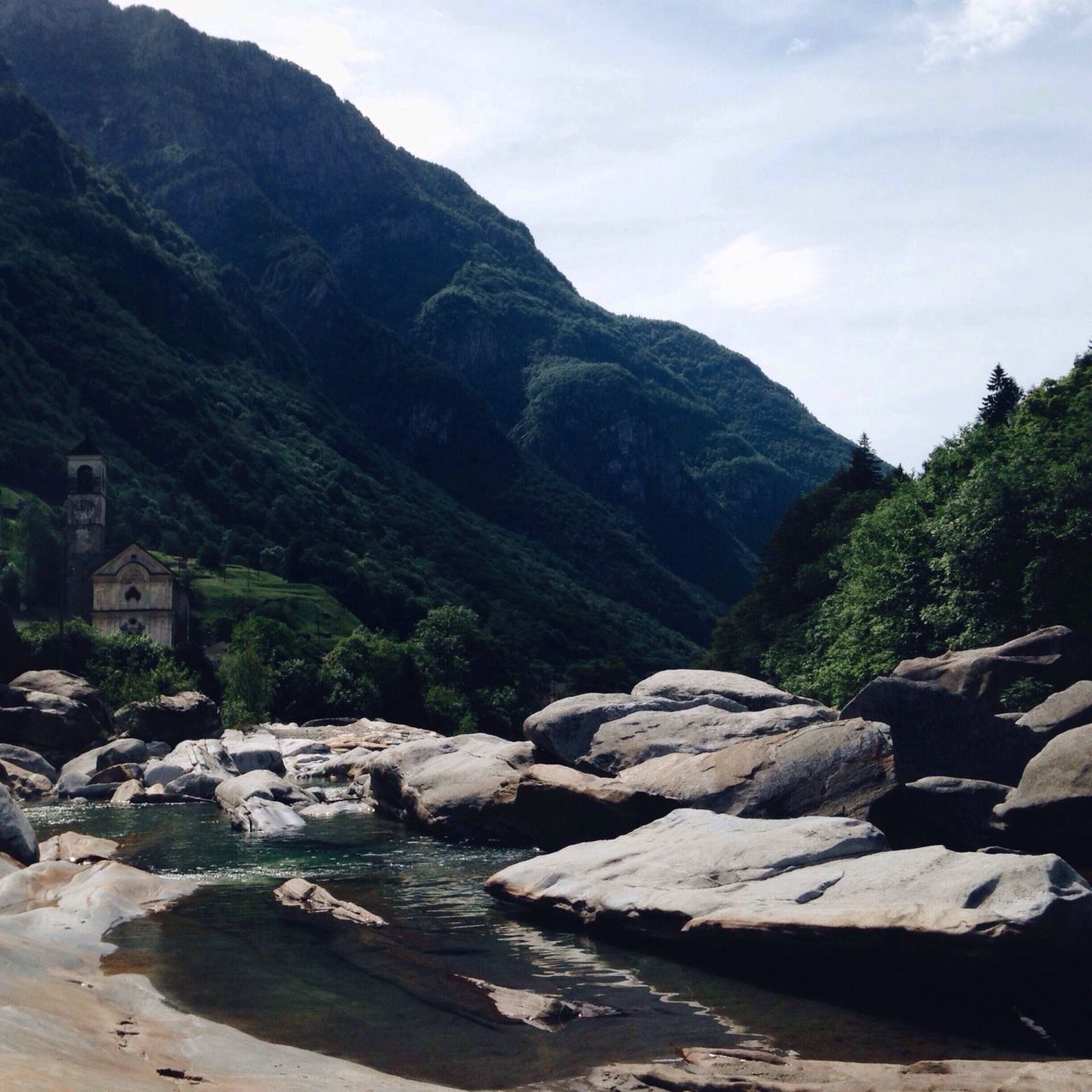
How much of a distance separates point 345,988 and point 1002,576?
3307 cm

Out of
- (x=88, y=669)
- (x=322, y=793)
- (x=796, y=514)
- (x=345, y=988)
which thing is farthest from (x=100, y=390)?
(x=345, y=988)

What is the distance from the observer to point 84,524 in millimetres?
126438

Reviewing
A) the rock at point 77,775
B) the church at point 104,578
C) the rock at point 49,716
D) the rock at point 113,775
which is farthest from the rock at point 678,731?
the church at point 104,578

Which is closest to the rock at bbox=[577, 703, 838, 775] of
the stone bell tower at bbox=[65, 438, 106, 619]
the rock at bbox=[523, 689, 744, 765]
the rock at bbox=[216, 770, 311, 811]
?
the rock at bbox=[523, 689, 744, 765]

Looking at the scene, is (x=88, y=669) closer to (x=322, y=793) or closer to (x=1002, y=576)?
(x=322, y=793)

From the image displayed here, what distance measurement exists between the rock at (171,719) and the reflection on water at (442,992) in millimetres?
37374

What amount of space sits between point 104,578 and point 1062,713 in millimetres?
106973

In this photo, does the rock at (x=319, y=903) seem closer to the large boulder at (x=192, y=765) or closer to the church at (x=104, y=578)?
the large boulder at (x=192, y=765)

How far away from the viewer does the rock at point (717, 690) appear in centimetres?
3406

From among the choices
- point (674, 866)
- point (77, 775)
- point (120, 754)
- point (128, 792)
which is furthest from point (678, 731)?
point (120, 754)

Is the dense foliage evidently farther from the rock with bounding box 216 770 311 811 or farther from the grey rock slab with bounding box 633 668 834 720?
the rock with bounding box 216 770 311 811

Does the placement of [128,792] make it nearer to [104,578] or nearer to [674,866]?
[674,866]

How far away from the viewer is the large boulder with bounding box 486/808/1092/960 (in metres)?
14.7

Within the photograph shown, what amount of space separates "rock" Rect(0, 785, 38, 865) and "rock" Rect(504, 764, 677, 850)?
36.4 ft
